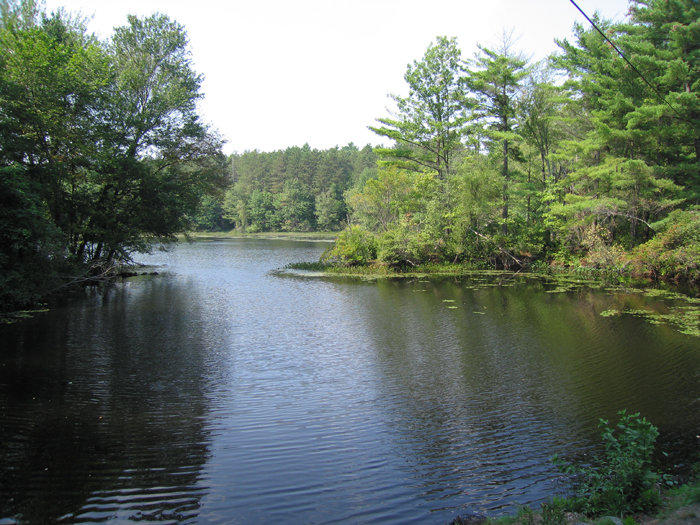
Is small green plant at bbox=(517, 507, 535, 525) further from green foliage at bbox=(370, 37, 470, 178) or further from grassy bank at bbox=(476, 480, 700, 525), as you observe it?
green foliage at bbox=(370, 37, 470, 178)

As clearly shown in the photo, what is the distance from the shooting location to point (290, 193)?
3489 inches

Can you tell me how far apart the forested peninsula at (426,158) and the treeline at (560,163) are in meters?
0.11

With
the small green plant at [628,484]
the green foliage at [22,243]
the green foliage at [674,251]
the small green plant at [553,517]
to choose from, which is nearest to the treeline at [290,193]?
the green foliage at [674,251]

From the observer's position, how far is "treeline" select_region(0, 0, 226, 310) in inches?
636

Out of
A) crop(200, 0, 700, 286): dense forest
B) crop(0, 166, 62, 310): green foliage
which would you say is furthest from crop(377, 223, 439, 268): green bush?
crop(0, 166, 62, 310): green foliage

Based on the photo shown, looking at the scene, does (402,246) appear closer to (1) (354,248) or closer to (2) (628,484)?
(1) (354,248)

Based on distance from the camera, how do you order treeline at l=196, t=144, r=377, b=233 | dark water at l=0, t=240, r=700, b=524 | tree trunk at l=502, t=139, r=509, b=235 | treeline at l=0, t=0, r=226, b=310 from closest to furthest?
dark water at l=0, t=240, r=700, b=524
treeline at l=0, t=0, r=226, b=310
tree trunk at l=502, t=139, r=509, b=235
treeline at l=196, t=144, r=377, b=233

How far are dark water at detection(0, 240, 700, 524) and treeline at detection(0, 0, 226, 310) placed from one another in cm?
320

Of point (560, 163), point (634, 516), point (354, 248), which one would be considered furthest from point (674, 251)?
point (634, 516)

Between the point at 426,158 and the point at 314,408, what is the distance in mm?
31402

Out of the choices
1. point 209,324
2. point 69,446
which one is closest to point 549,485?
point 69,446

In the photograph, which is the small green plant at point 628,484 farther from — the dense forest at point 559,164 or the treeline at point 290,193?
the treeline at point 290,193

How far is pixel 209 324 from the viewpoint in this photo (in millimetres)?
15453

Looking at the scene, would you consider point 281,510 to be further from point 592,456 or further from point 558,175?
point 558,175
